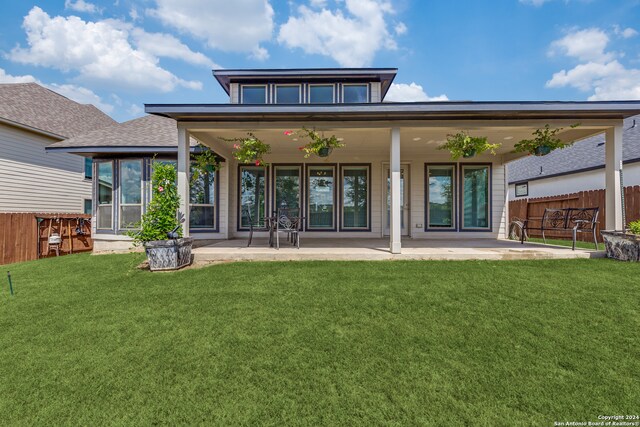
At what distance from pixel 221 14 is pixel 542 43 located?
46.1 feet

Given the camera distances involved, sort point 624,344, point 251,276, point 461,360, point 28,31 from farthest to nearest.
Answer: point 28,31 → point 251,276 → point 624,344 → point 461,360

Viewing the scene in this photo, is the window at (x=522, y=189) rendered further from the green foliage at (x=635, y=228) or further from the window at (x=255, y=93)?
the window at (x=255, y=93)

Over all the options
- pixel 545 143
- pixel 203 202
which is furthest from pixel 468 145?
pixel 203 202

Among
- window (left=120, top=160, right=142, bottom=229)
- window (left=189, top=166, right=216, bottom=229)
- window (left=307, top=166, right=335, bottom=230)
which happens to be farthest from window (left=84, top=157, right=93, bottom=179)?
window (left=307, top=166, right=335, bottom=230)

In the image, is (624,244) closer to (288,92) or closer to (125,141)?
(288,92)

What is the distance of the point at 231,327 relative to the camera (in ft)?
8.38

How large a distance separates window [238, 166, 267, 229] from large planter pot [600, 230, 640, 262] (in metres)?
7.14

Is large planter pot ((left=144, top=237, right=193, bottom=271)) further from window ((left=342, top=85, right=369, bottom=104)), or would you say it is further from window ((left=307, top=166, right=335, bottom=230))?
window ((left=342, top=85, right=369, bottom=104))

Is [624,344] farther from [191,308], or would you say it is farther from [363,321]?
[191,308]

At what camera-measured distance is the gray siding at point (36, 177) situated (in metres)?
8.68

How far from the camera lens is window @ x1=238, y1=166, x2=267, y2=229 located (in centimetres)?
795

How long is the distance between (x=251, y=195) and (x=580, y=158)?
1334 centimetres

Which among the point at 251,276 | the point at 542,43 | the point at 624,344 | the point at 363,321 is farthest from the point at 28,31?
the point at 542,43

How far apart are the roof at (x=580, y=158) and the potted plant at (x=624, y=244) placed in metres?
6.37
